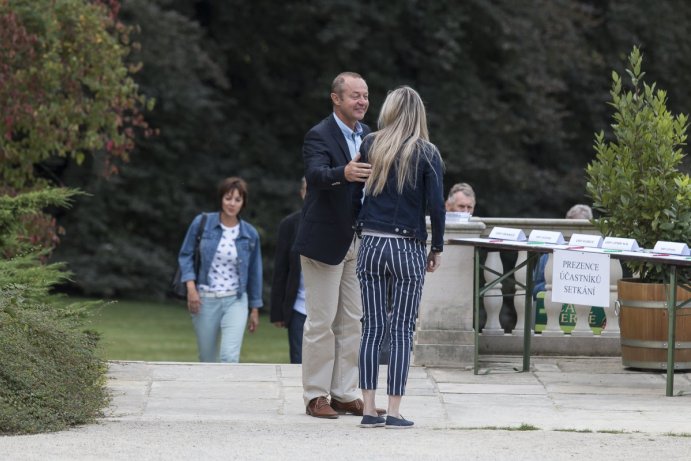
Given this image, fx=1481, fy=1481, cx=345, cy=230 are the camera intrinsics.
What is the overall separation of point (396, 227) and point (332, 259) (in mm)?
569

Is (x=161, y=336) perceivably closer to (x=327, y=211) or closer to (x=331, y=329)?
(x=331, y=329)

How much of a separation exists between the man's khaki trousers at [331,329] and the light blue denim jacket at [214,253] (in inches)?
117

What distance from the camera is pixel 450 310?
35.3 feet

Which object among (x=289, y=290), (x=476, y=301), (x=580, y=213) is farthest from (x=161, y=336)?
(x=476, y=301)

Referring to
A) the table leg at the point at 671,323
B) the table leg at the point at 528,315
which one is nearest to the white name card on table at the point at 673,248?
the table leg at the point at 671,323

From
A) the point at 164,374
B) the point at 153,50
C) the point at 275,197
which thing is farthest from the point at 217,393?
the point at 275,197

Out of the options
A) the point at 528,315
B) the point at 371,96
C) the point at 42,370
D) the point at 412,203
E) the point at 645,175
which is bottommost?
the point at 42,370

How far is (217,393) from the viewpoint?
951 cm

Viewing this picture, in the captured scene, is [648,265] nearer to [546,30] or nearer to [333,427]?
[333,427]

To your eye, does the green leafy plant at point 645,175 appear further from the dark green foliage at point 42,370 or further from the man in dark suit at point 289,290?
the dark green foliage at point 42,370

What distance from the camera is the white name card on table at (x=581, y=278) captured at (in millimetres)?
9734

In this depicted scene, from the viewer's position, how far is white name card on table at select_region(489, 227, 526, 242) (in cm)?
1032

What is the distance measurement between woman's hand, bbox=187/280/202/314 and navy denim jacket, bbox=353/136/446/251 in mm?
3573

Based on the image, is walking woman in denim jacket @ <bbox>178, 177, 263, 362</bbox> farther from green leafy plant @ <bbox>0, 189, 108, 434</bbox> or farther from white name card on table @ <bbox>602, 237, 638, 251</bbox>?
white name card on table @ <bbox>602, 237, 638, 251</bbox>
